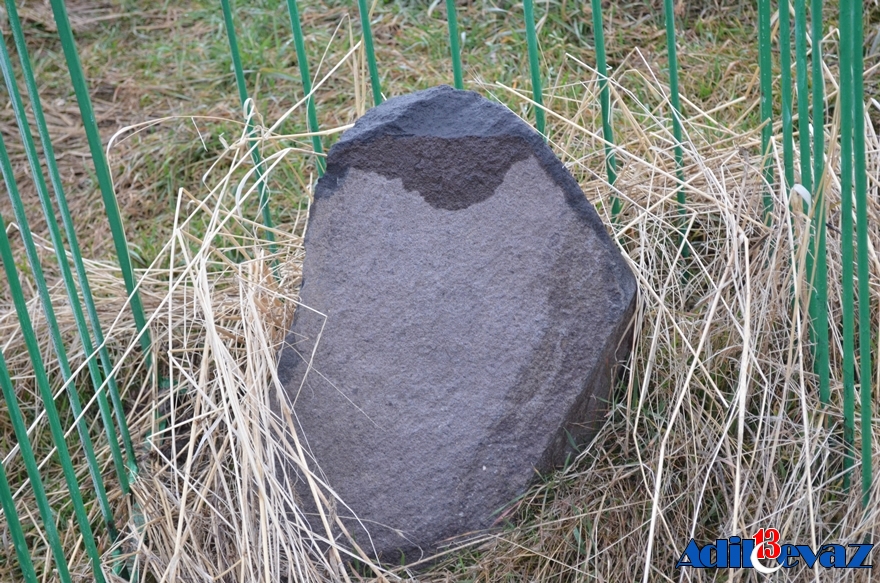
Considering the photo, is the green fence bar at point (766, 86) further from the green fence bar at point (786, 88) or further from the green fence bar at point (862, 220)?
the green fence bar at point (862, 220)

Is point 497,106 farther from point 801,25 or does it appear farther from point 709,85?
point 709,85

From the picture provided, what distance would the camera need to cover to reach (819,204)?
5.71 feet

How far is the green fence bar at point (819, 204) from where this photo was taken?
160 centimetres

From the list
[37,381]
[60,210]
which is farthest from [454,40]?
[37,381]

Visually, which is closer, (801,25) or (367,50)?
(801,25)

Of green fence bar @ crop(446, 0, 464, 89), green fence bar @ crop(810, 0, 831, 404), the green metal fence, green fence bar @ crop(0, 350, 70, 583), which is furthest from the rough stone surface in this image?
green fence bar @ crop(0, 350, 70, 583)

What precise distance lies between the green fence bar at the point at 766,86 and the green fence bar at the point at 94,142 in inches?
51.0

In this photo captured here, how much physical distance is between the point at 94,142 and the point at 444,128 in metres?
0.68

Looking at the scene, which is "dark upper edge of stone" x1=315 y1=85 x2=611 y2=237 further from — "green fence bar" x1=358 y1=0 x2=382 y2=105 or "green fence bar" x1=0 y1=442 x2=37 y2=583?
"green fence bar" x1=0 y1=442 x2=37 y2=583

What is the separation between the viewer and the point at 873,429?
1.83 meters

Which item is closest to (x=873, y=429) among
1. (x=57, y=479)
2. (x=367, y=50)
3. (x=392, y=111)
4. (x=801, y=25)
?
(x=801, y=25)

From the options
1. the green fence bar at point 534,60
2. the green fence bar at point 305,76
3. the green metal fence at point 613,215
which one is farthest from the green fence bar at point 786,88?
the green fence bar at point 305,76

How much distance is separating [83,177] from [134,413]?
1.30 metres

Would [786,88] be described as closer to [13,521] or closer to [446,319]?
[446,319]
